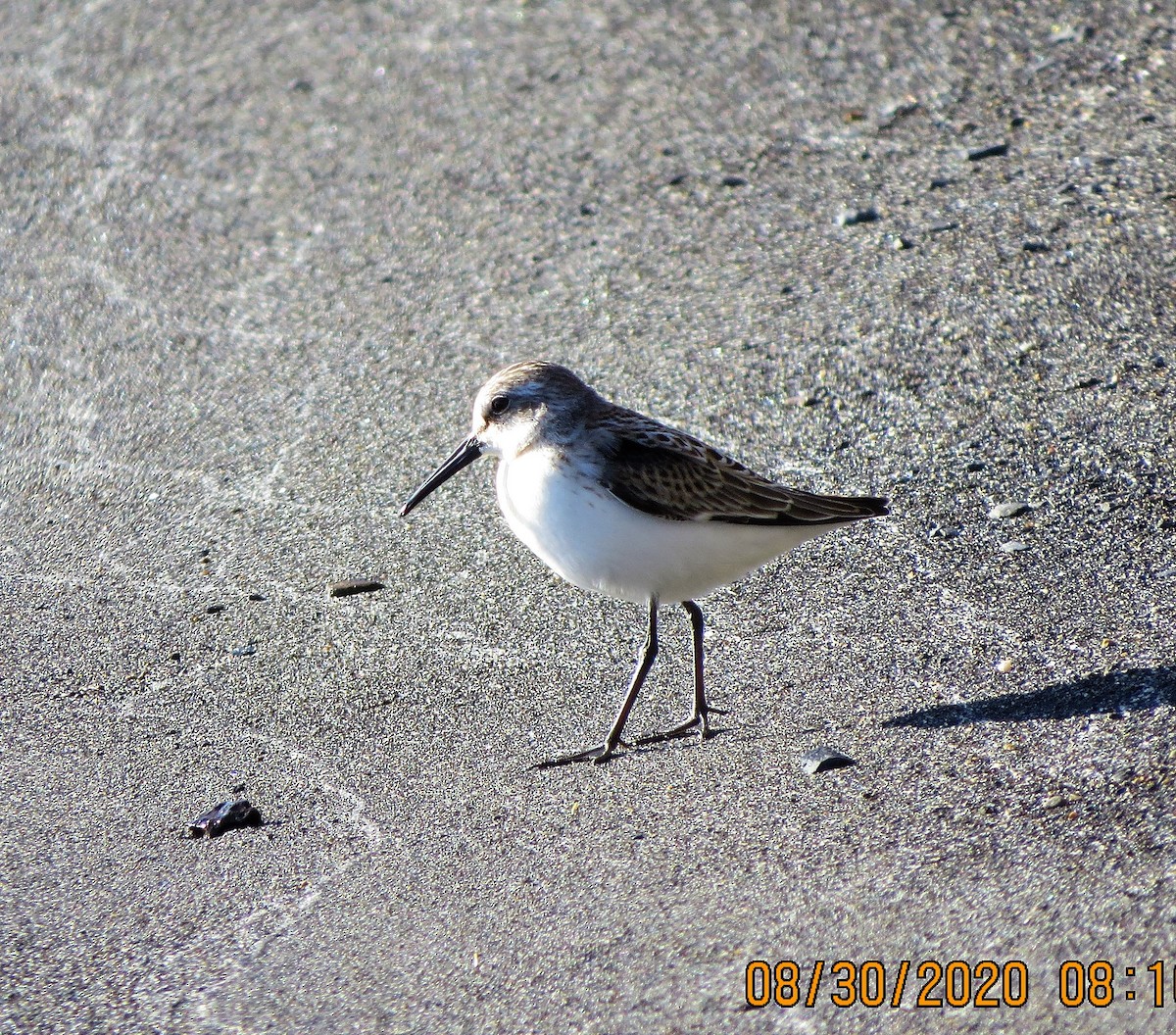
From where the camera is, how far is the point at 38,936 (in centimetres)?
390

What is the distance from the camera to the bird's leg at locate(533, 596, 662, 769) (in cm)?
459

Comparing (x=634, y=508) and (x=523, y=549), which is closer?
(x=634, y=508)

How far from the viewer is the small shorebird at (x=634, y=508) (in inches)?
182

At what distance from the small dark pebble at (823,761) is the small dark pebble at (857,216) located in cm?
374

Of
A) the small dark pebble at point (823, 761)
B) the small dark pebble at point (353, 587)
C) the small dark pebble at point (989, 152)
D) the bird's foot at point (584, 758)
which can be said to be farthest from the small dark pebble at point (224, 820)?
the small dark pebble at point (989, 152)

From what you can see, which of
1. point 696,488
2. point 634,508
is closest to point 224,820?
point 634,508

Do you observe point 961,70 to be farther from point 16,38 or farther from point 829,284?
point 16,38

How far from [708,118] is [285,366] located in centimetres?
294

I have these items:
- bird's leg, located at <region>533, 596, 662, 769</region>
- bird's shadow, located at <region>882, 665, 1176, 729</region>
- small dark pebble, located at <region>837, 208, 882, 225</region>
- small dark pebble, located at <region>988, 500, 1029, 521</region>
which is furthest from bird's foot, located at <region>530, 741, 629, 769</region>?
small dark pebble, located at <region>837, 208, 882, 225</region>

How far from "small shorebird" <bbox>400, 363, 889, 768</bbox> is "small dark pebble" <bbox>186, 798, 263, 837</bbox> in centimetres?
91

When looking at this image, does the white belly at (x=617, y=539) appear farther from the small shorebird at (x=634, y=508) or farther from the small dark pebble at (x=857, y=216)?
the small dark pebble at (x=857, y=216)

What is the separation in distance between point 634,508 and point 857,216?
3.40 metres
